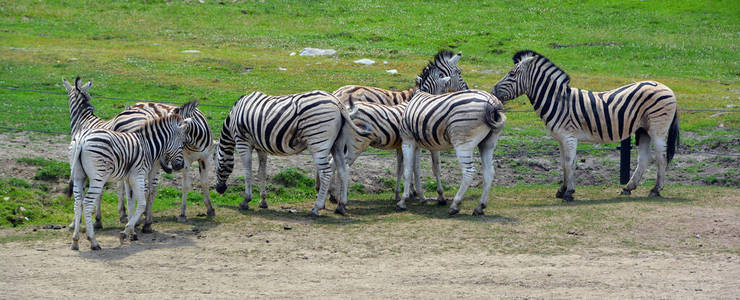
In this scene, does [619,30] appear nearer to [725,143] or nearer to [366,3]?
[366,3]

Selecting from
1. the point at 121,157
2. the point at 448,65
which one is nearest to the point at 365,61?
the point at 448,65

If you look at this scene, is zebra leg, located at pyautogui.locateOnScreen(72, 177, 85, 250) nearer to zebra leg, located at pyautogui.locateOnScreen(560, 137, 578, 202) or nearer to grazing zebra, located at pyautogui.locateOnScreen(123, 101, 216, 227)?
grazing zebra, located at pyautogui.locateOnScreen(123, 101, 216, 227)

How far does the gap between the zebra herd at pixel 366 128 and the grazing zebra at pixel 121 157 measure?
0.02m

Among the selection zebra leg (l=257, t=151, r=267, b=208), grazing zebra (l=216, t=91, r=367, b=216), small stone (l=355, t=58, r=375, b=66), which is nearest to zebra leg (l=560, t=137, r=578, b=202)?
grazing zebra (l=216, t=91, r=367, b=216)

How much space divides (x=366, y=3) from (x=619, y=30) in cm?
1334

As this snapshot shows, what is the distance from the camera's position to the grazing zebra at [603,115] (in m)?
15.0

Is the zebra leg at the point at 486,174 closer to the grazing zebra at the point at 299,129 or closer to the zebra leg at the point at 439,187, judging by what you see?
the zebra leg at the point at 439,187

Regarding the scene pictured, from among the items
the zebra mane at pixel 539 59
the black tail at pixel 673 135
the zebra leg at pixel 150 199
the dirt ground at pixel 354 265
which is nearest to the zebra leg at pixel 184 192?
the dirt ground at pixel 354 265

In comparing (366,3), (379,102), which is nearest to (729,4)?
(366,3)

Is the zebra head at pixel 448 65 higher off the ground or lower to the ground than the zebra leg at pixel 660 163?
higher

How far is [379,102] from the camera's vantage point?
52.8ft

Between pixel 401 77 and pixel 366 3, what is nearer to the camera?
pixel 401 77

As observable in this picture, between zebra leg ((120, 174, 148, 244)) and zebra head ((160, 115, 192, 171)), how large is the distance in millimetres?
653

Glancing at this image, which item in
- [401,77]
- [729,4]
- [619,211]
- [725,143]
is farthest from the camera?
[729,4]
